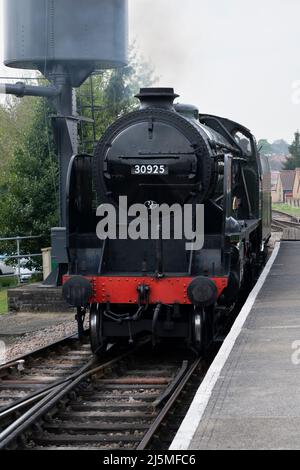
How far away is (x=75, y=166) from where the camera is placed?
37.9ft

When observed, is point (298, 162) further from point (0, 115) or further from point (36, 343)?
point (36, 343)

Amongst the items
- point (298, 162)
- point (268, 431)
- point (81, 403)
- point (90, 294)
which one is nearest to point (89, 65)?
point (90, 294)

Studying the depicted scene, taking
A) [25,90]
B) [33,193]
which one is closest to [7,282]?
[33,193]

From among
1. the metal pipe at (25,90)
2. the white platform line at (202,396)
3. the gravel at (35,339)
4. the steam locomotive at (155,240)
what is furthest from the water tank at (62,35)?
the white platform line at (202,396)

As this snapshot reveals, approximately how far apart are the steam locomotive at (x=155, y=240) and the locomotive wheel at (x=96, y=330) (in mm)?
12

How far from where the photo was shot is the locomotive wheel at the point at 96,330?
10773 mm

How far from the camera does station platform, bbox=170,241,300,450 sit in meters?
5.83

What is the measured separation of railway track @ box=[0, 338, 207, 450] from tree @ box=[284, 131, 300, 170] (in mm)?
80922

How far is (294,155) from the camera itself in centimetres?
9425

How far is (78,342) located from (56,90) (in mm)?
6673

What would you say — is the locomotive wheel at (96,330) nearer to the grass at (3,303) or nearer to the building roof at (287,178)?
the grass at (3,303)

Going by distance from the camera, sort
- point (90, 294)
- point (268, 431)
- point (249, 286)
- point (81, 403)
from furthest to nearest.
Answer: point (249, 286)
point (90, 294)
point (81, 403)
point (268, 431)

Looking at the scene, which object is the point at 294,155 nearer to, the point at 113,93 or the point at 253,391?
the point at 113,93

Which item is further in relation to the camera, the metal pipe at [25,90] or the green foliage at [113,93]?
the green foliage at [113,93]
